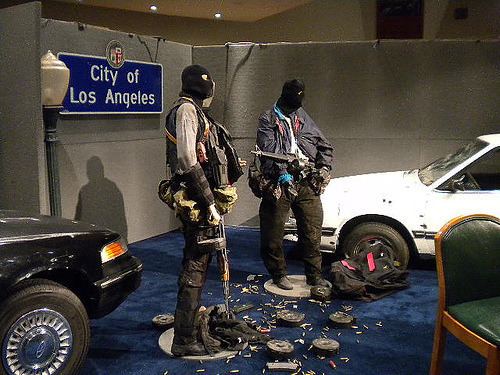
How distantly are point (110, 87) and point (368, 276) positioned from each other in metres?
3.34

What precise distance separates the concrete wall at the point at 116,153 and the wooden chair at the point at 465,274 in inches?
157

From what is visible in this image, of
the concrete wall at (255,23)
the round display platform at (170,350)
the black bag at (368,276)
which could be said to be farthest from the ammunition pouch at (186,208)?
the concrete wall at (255,23)

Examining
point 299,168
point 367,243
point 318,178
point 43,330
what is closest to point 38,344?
point 43,330

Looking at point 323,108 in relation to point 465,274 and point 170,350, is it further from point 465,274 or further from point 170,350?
point 465,274

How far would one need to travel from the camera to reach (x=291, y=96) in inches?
184

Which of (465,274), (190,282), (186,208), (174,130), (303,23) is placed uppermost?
(303,23)

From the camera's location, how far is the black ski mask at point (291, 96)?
4629 mm

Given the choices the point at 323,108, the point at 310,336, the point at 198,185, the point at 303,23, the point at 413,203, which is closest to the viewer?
the point at 198,185

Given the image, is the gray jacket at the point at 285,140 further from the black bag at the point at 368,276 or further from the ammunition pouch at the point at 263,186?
the black bag at the point at 368,276

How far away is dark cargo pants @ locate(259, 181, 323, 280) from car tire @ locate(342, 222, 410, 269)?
553 mm

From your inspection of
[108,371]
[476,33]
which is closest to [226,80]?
Result: [108,371]

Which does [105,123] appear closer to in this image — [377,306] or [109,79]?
[109,79]

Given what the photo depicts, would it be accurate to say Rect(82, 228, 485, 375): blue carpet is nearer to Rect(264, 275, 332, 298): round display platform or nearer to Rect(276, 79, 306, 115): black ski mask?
Rect(264, 275, 332, 298): round display platform

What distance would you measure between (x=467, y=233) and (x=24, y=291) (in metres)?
2.44
